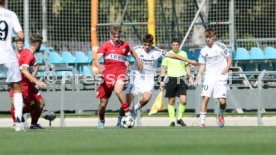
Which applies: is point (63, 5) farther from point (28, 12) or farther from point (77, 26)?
point (28, 12)

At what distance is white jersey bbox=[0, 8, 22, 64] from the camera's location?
16906 mm

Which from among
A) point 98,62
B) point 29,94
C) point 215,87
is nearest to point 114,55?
point 98,62

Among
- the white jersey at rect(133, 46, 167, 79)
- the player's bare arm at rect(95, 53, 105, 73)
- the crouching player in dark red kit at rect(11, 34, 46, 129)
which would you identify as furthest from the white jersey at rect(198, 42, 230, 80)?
the crouching player in dark red kit at rect(11, 34, 46, 129)

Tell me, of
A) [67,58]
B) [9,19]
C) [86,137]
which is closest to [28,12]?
[67,58]

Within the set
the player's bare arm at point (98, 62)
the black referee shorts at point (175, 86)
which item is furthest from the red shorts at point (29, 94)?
the black referee shorts at point (175, 86)

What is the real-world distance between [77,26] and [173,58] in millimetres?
14117

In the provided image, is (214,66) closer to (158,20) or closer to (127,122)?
(127,122)

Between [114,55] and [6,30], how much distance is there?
183 inches

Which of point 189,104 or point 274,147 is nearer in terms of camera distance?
point 274,147

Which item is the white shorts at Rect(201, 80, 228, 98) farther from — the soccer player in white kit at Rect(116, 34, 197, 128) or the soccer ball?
the soccer ball

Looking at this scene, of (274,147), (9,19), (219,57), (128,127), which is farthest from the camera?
(219,57)

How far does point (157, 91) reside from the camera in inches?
1094

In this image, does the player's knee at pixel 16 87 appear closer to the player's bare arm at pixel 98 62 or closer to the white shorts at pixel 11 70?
the white shorts at pixel 11 70

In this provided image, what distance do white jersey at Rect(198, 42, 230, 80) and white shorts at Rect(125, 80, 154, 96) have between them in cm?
175
